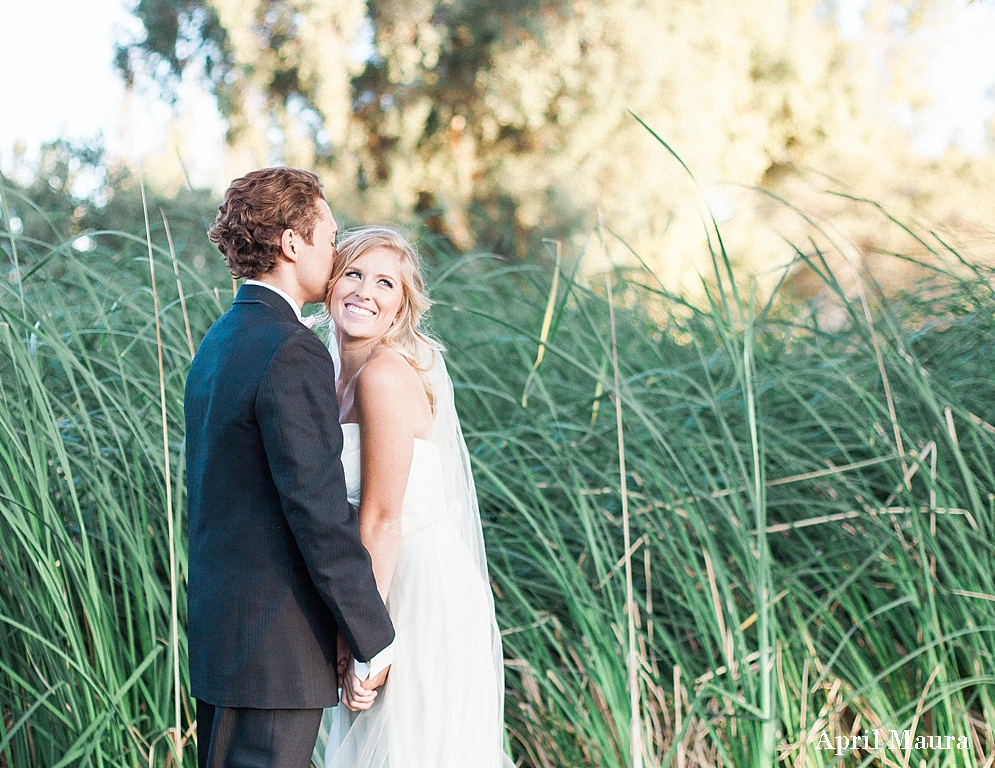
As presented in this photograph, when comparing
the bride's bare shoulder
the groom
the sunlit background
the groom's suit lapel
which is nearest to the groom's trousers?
the groom

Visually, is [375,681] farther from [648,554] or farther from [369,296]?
[648,554]

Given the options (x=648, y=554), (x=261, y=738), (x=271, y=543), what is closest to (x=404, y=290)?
(x=271, y=543)

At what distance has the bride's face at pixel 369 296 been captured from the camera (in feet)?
5.99

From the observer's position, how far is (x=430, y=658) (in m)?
1.78

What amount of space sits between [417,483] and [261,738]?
553 mm

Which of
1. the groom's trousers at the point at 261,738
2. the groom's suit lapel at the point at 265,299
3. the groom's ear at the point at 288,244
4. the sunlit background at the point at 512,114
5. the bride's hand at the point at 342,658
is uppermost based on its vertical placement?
the sunlit background at the point at 512,114

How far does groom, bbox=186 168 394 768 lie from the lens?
1.51m

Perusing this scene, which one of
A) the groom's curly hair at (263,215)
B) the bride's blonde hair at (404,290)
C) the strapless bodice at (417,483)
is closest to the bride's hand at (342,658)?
the strapless bodice at (417,483)

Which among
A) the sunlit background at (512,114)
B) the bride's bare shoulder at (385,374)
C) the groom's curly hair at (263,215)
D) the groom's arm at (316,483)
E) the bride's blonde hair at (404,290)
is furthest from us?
the sunlit background at (512,114)

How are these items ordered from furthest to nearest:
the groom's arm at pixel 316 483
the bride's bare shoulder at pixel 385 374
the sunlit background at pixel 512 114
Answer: the sunlit background at pixel 512 114 → the bride's bare shoulder at pixel 385 374 → the groom's arm at pixel 316 483

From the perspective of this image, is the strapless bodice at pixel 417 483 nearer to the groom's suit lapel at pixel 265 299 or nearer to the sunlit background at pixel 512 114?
the groom's suit lapel at pixel 265 299

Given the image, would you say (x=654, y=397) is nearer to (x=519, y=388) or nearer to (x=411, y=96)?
(x=519, y=388)

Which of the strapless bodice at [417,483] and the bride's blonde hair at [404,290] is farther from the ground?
the bride's blonde hair at [404,290]

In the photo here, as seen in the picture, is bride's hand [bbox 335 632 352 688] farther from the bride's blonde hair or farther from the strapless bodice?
the bride's blonde hair
